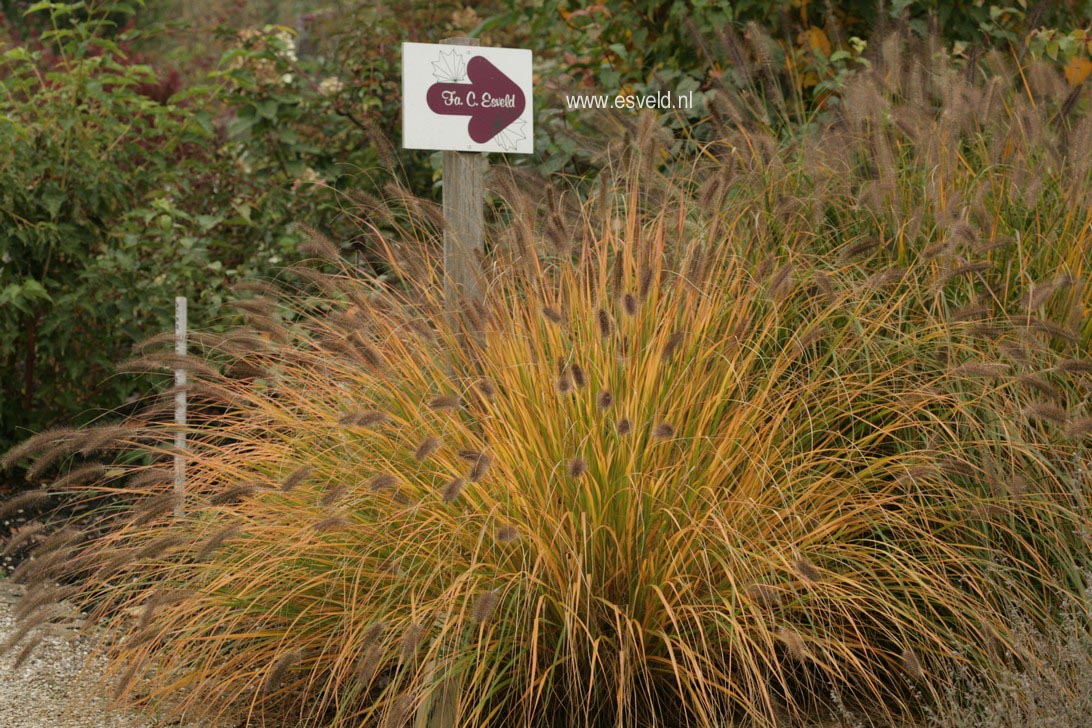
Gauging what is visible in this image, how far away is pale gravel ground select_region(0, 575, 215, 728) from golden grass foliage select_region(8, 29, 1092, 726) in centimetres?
16

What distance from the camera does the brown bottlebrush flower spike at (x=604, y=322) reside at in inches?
130

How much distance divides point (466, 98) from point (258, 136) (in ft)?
8.46

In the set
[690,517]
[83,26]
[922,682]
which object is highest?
[83,26]

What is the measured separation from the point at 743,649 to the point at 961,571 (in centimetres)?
87

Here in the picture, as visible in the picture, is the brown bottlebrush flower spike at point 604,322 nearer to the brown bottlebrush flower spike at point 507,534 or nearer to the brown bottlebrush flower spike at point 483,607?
the brown bottlebrush flower spike at point 507,534

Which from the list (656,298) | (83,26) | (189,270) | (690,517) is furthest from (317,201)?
(690,517)

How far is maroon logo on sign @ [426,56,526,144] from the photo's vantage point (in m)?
4.34

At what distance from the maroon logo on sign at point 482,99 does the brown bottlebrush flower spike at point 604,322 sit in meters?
1.28

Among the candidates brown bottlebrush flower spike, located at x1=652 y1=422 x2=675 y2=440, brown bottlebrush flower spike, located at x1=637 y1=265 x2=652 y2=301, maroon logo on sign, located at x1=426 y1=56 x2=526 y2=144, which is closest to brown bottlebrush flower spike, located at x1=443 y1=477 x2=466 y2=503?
brown bottlebrush flower spike, located at x1=652 y1=422 x2=675 y2=440

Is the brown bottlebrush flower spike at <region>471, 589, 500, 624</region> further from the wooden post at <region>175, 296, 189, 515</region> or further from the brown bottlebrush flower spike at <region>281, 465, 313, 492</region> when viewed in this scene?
the wooden post at <region>175, 296, 189, 515</region>

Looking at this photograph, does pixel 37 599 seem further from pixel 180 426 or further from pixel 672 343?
pixel 672 343

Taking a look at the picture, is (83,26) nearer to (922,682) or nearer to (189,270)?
(189,270)

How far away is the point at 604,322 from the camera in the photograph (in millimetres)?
3363

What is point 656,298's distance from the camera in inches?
147
